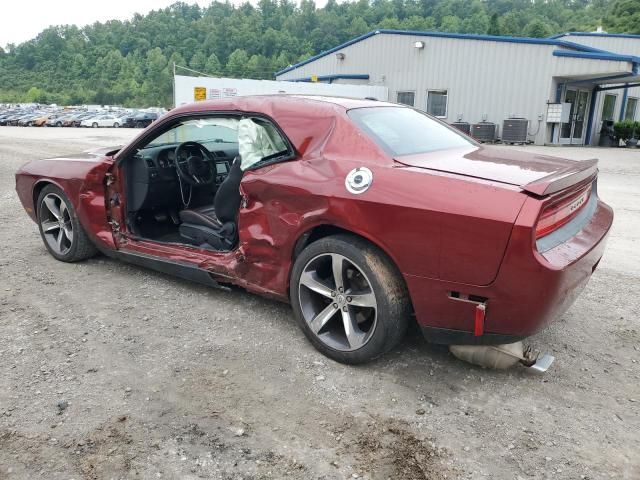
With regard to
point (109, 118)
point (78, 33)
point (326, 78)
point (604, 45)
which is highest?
point (78, 33)

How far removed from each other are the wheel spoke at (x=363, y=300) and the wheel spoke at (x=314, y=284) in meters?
0.17

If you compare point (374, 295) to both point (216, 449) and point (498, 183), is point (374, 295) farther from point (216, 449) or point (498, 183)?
point (216, 449)

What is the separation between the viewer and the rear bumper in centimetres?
240

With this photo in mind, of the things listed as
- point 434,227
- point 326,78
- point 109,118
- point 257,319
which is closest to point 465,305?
point 434,227

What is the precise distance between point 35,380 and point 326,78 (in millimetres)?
26911

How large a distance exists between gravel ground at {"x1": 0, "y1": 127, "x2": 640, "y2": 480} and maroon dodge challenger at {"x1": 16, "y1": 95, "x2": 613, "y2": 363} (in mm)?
303

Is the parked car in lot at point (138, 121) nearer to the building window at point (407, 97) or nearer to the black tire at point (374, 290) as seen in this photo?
the building window at point (407, 97)

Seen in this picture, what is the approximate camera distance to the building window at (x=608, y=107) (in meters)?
24.2

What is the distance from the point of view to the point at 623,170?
12.9 m

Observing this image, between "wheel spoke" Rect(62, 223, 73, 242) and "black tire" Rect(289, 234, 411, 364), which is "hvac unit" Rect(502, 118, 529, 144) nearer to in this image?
"wheel spoke" Rect(62, 223, 73, 242)

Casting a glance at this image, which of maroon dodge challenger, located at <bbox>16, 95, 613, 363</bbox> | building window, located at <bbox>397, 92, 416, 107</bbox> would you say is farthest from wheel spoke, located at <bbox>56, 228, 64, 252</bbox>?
building window, located at <bbox>397, 92, 416, 107</bbox>

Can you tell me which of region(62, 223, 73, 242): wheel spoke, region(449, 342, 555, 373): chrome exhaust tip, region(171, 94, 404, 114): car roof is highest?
region(171, 94, 404, 114): car roof

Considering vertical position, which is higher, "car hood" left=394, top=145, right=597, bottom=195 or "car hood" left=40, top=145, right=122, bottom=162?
"car hood" left=394, top=145, right=597, bottom=195

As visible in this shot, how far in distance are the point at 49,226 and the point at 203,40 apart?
4370 inches
